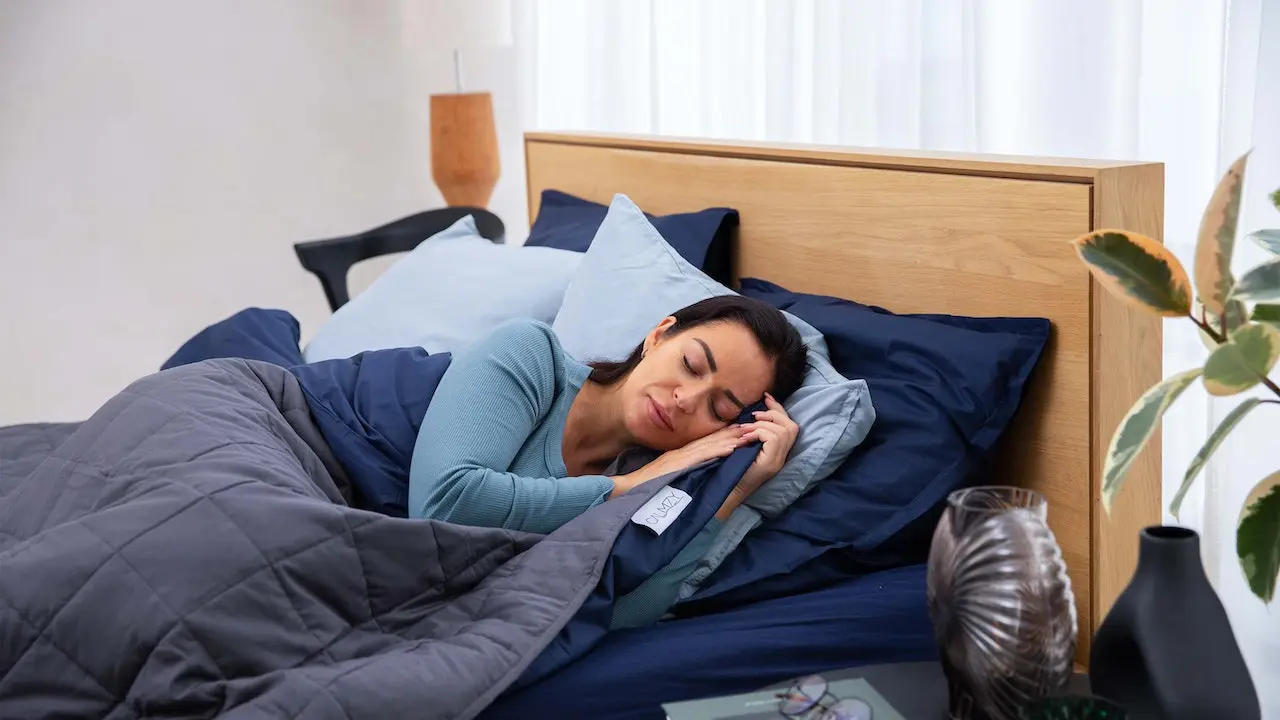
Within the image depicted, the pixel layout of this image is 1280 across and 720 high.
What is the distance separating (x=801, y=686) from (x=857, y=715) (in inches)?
2.9

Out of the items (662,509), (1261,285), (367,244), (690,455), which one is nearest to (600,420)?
(690,455)

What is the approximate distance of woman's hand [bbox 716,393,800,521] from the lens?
1.59m

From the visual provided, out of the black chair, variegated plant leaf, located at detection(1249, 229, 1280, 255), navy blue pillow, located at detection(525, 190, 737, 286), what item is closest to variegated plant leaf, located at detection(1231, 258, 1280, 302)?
variegated plant leaf, located at detection(1249, 229, 1280, 255)

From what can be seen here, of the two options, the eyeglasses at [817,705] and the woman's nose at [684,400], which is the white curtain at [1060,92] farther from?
the eyeglasses at [817,705]

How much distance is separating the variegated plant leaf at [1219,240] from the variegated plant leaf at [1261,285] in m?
0.02

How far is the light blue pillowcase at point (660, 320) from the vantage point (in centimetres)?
162

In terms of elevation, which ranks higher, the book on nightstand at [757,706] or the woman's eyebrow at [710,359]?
the woman's eyebrow at [710,359]

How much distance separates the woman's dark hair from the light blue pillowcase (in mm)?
25

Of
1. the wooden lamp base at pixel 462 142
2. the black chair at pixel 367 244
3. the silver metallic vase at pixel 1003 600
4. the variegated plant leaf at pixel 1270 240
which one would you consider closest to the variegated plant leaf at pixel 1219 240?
the variegated plant leaf at pixel 1270 240

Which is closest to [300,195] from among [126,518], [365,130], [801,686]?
[365,130]

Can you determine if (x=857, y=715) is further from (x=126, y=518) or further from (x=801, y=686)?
(x=126, y=518)

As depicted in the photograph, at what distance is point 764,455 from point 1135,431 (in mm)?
684

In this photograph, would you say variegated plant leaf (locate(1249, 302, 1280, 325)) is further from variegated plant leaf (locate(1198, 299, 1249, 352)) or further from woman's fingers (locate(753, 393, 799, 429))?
woman's fingers (locate(753, 393, 799, 429))

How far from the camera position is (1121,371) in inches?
59.9
